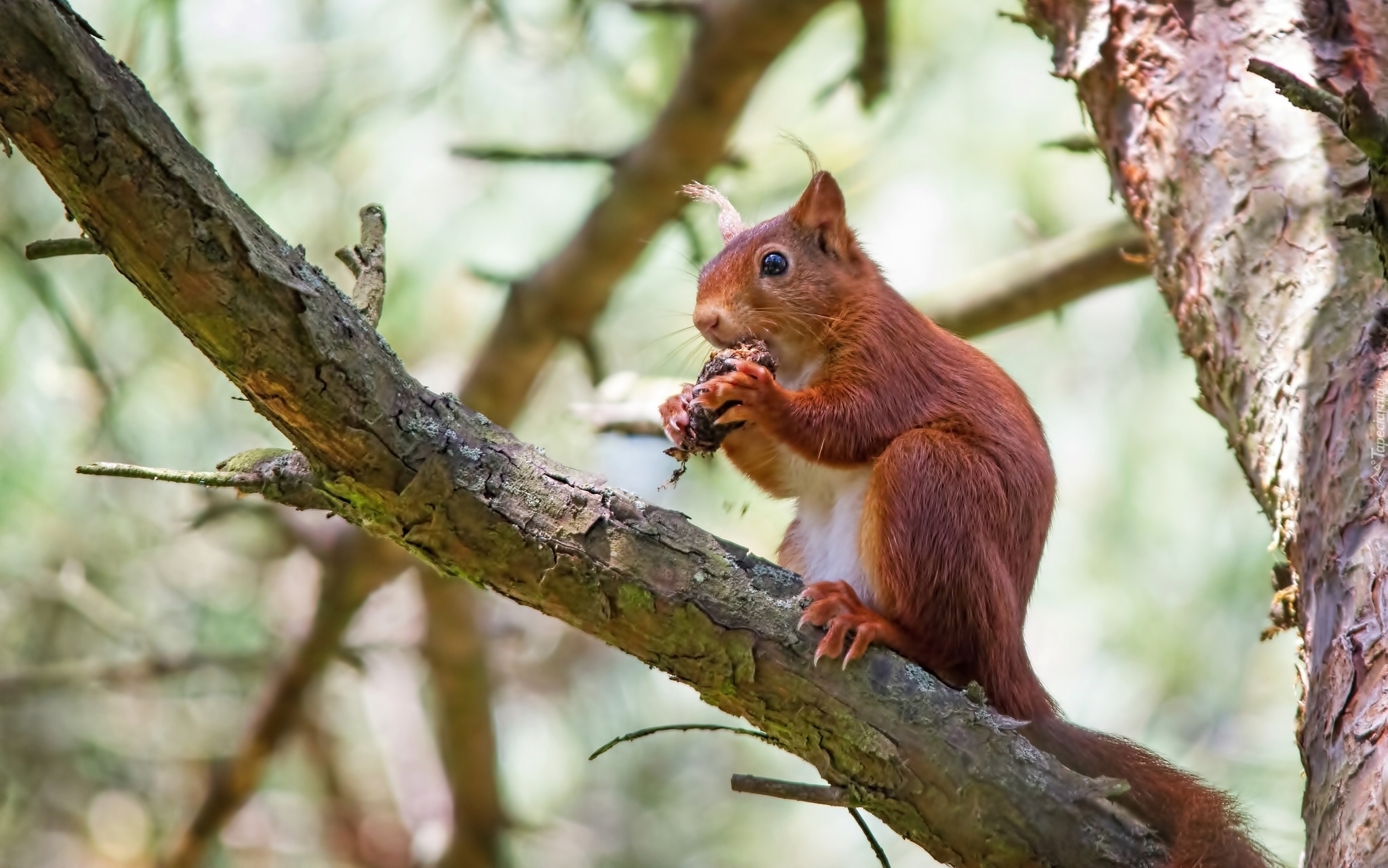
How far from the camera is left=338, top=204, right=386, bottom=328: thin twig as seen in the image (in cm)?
172

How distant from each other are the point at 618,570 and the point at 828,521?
673mm

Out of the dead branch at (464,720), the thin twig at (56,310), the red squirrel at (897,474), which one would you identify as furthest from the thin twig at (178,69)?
the red squirrel at (897,474)

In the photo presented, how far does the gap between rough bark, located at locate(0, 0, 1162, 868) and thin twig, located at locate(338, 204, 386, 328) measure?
0.13 meters

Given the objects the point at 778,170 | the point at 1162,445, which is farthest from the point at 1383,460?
the point at 778,170

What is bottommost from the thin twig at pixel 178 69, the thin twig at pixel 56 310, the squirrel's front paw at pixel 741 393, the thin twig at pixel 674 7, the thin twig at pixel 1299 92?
the thin twig at pixel 1299 92

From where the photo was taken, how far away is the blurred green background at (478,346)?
3.75 metres

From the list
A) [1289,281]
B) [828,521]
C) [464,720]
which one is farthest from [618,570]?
[464,720]

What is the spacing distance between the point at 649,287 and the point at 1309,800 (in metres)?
3.16

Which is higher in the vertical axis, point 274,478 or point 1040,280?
point 1040,280

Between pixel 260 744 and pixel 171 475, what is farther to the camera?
pixel 260 744

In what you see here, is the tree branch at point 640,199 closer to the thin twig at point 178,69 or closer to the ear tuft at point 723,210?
the ear tuft at point 723,210

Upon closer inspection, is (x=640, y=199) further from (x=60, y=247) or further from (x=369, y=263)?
(x=60, y=247)

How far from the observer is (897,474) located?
6.63 feet

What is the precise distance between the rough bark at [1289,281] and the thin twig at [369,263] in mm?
1246
